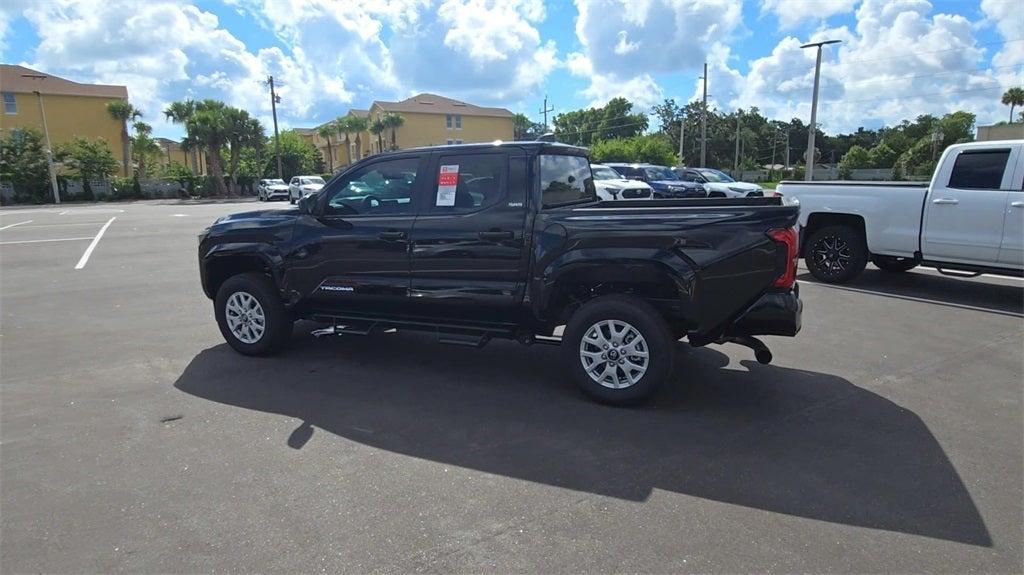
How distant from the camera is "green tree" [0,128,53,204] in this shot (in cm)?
4162

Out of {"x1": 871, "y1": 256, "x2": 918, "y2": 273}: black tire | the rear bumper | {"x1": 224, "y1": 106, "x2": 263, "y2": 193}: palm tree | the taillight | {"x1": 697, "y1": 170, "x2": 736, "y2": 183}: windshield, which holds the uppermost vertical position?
{"x1": 224, "y1": 106, "x2": 263, "y2": 193}: palm tree

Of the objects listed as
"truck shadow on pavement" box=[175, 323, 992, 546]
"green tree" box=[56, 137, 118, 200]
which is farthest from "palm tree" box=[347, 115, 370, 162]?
"truck shadow on pavement" box=[175, 323, 992, 546]

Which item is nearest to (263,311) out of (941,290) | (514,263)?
(514,263)

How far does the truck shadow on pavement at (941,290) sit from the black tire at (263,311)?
24.7ft

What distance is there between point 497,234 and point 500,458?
5.84ft

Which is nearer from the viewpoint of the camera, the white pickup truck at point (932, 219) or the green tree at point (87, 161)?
the white pickup truck at point (932, 219)

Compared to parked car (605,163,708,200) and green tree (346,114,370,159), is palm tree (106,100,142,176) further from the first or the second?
parked car (605,163,708,200)

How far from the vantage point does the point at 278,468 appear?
368 centimetres

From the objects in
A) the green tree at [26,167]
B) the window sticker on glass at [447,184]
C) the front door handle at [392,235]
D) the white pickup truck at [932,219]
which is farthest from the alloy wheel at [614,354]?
the green tree at [26,167]

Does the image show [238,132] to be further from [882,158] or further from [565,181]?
[882,158]

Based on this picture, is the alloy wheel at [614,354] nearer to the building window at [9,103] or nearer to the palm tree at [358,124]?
the building window at [9,103]

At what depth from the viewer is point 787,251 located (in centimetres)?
413

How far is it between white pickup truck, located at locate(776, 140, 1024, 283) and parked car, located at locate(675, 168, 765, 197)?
11456mm

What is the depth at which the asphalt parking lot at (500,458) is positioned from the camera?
290 centimetres
